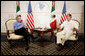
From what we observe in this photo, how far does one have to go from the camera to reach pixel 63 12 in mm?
3988

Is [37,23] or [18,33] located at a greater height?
[37,23]

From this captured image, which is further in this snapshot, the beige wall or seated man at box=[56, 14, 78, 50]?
the beige wall

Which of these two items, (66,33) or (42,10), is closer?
(66,33)

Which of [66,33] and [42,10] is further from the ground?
[42,10]

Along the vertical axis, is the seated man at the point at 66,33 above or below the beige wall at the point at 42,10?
below

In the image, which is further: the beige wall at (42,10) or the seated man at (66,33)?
the beige wall at (42,10)

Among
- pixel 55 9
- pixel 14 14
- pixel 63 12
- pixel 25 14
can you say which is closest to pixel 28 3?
pixel 25 14

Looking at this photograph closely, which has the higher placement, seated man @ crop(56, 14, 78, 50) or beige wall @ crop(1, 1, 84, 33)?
beige wall @ crop(1, 1, 84, 33)

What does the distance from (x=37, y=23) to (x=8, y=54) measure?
2557 millimetres

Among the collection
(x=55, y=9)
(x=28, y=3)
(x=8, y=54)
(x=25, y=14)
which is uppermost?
(x=28, y=3)

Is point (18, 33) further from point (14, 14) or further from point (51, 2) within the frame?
point (51, 2)

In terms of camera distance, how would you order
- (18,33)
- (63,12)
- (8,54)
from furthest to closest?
(63,12)
(18,33)
(8,54)

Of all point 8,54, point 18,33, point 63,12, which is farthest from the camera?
point 63,12

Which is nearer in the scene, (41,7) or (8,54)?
(8,54)
